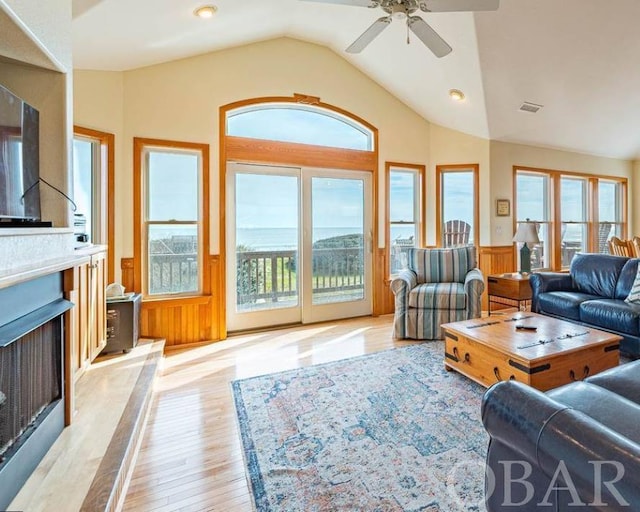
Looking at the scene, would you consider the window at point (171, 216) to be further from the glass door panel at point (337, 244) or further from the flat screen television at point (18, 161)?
the flat screen television at point (18, 161)

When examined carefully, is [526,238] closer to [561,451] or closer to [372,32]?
[372,32]

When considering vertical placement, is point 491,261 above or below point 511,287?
above

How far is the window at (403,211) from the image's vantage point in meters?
4.81

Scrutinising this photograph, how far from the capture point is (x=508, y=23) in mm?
3072

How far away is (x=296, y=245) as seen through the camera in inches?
167

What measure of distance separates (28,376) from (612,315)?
165 inches

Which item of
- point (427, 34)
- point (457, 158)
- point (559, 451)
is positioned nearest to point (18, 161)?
point (559, 451)

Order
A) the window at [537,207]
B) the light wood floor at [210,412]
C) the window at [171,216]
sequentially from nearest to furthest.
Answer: the light wood floor at [210,412] < the window at [171,216] < the window at [537,207]

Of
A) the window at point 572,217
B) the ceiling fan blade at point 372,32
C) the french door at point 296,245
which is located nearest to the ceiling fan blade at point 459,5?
the ceiling fan blade at point 372,32

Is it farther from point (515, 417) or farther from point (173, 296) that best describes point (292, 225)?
point (515, 417)

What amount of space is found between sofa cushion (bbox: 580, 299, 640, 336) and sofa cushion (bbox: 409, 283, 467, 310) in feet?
3.56

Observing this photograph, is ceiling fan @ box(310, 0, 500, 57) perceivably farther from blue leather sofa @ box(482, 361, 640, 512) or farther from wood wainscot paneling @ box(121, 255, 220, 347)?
wood wainscot paneling @ box(121, 255, 220, 347)

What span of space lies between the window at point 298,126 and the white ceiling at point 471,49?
717mm

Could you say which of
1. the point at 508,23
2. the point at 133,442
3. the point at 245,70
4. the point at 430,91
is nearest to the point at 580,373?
the point at 133,442
